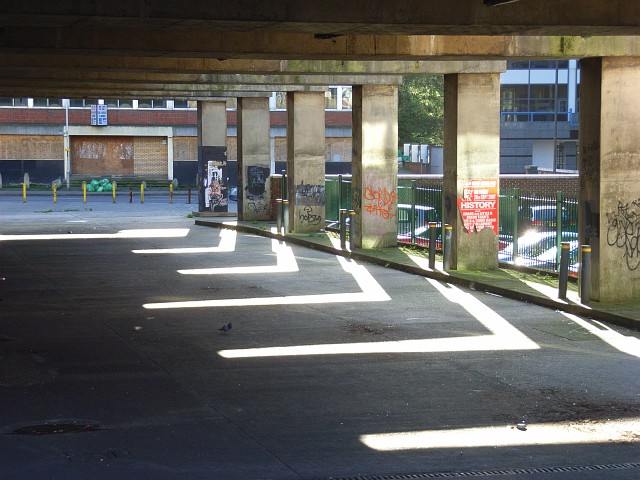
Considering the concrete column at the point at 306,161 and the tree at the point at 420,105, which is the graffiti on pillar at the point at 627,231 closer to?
the concrete column at the point at 306,161

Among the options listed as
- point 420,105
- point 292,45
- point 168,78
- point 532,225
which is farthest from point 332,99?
point 292,45

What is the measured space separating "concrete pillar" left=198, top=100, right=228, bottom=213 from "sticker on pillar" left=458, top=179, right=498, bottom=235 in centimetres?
1997

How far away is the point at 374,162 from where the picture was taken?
2756cm

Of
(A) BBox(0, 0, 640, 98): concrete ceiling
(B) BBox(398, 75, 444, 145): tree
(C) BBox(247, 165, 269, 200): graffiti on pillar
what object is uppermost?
(B) BBox(398, 75, 444, 145): tree

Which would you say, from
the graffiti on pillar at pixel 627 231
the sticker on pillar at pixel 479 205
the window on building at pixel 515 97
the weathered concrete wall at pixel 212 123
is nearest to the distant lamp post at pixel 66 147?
the weathered concrete wall at pixel 212 123

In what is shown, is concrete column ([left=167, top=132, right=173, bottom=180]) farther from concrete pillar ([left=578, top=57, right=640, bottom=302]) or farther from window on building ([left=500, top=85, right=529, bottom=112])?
concrete pillar ([left=578, top=57, right=640, bottom=302])

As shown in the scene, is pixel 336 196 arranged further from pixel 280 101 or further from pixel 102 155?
pixel 102 155

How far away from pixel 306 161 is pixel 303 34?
14099mm

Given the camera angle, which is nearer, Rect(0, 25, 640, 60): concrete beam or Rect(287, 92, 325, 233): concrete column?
Rect(0, 25, 640, 60): concrete beam

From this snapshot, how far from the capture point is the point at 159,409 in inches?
416

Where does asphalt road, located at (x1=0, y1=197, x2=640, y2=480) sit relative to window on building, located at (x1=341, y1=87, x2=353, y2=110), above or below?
below

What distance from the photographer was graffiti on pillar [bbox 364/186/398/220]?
27.7 meters

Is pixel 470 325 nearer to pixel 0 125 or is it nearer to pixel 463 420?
pixel 463 420

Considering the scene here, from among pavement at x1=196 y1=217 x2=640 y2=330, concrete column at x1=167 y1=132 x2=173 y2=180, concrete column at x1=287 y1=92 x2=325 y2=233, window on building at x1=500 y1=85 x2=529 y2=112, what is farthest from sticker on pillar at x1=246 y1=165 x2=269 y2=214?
window on building at x1=500 y1=85 x2=529 y2=112
